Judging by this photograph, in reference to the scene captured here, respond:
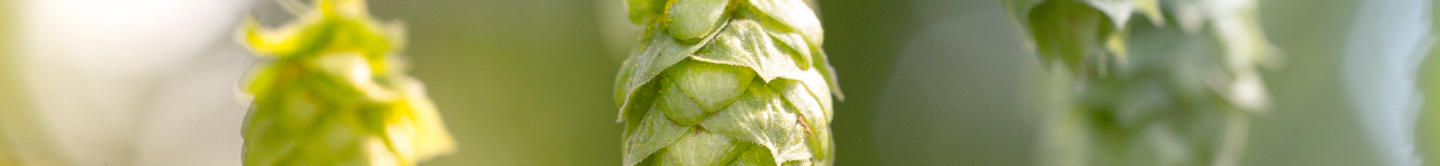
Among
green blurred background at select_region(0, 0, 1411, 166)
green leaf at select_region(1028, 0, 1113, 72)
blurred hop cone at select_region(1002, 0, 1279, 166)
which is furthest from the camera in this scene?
green blurred background at select_region(0, 0, 1411, 166)

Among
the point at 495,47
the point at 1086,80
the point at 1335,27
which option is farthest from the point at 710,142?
the point at 1335,27

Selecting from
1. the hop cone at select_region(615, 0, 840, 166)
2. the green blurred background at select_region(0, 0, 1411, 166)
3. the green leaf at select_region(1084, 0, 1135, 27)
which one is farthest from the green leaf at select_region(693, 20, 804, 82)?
the green blurred background at select_region(0, 0, 1411, 166)

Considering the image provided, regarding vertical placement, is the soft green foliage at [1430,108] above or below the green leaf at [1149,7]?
below

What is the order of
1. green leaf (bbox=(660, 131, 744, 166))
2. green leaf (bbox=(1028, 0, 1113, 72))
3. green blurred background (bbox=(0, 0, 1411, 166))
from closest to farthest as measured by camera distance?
green leaf (bbox=(660, 131, 744, 166))
green leaf (bbox=(1028, 0, 1113, 72))
green blurred background (bbox=(0, 0, 1411, 166))

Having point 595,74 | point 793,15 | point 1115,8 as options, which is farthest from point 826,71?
point 595,74

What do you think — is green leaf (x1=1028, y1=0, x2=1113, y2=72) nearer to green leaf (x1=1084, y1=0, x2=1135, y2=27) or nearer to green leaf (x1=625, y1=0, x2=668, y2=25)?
green leaf (x1=1084, y1=0, x2=1135, y2=27)

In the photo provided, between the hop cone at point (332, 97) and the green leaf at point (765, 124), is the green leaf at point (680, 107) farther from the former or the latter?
the hop cone at point (332, 97)

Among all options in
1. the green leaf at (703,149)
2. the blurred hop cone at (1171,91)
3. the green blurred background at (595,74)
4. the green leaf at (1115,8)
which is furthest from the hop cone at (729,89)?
the green blurred background at (595,74)
